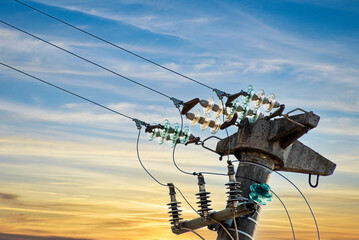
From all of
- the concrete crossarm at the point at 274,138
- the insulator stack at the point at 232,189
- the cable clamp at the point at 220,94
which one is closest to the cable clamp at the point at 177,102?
the cable clamp at the point at 220,94

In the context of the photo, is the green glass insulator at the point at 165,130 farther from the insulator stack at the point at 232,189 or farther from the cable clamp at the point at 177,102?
the insulator stack at the point at 232,189

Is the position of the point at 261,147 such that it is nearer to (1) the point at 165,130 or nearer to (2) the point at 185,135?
(2) the point at 185,135

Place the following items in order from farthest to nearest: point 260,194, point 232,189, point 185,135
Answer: point 185,135
point 260,194
point 232,189

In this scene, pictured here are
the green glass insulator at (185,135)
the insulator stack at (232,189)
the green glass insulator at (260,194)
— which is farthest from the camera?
the green glass insulator at (185,135)

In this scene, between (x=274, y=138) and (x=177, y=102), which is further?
(x=274, y=138)

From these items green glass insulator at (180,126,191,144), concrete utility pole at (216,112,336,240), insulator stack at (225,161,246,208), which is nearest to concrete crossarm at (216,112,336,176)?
concrete utility pole at (216,112,336,240)

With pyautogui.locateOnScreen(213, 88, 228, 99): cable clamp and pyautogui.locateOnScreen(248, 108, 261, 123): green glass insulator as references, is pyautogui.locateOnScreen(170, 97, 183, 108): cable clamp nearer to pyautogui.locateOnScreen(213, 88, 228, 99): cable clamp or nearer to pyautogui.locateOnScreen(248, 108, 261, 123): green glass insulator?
pyautogui.locateOnScreen(213, 88, 228, 99): cable clamp

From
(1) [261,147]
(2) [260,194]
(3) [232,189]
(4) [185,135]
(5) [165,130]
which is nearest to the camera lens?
(3) [232,189]

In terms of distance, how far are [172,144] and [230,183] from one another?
5.41 ft

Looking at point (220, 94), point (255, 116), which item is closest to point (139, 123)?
point (220, 94)

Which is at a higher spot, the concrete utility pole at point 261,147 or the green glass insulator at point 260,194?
the concrete utility pole at point 261,147

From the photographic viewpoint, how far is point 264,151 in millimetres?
12781

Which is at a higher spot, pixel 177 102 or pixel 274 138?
pixel 177 102

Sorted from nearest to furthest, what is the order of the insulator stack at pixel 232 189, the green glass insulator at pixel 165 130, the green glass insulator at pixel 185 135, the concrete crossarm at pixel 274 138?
the insulator stack at pixel 232 189 → the green glass insulator at pixel 165 130 → the green glass insulator at pixel 185 135 → the concrete crossarm at pixel 274 138
